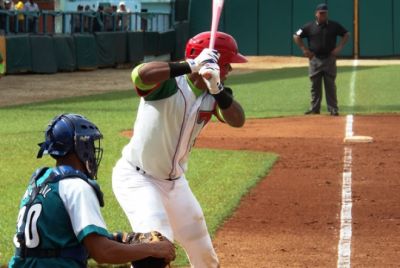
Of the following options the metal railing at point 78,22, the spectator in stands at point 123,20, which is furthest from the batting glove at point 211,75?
the spectator in stands at point 123,20

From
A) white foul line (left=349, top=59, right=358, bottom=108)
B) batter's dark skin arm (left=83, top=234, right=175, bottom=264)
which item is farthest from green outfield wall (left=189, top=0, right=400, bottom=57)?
batter's dark skin arm (left=83, top=234, right=175, bottom=264)

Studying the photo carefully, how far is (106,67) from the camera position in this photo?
3669cm

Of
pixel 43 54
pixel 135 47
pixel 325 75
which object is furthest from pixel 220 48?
pixel 135 47

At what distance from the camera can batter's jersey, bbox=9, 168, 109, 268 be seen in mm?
4152

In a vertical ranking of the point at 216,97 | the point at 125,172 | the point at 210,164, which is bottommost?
the point at 210,164

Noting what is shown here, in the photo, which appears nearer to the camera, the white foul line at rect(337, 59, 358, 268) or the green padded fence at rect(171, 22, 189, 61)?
the white foul line at rect(337, 59, 358, 268)

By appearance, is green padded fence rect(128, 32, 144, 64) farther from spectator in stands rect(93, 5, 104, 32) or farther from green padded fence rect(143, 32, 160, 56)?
spectator in stands rect(93, 5, 104, 32)

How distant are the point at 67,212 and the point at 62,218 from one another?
3 cm

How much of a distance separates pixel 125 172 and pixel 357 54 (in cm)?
3884

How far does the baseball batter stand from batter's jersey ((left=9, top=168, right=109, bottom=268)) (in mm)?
1795

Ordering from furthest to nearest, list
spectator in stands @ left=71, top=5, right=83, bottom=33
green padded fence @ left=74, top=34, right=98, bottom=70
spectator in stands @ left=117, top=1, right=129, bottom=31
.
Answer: spectator in stands @ left=117, top=1, right=129, bottom=31
spectator in stands @ left=71, top=5, right=83, bottom=33
green padded fence @ left=74, top=34, right=98, bottom=70

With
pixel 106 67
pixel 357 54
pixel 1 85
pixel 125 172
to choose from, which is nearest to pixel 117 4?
pixel 106 67

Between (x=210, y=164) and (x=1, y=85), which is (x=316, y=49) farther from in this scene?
(x=1, y=85)

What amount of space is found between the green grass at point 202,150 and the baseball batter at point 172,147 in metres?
1.94
